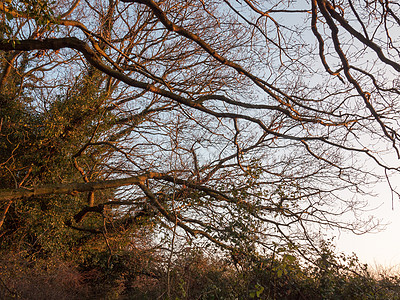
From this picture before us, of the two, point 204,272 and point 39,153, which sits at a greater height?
point 39,153

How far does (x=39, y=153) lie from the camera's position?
7.20 metres

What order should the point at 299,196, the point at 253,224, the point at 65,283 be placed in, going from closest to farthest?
the point at 253,224 < the point at 299,196 < the point at 65,283

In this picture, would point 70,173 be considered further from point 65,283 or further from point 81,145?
point 65,283

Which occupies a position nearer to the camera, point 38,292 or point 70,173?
point 70,173

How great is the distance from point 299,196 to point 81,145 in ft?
17.2

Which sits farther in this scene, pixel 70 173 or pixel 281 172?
pixel 281 172

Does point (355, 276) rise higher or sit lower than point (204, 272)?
higher

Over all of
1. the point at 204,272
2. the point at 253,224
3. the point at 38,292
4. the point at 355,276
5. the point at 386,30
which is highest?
the point at 386,30

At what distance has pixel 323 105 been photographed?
590 centimetres

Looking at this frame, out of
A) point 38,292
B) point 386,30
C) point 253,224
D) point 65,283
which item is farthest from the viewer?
point 65,283

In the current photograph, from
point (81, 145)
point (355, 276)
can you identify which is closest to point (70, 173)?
point (81, 145)

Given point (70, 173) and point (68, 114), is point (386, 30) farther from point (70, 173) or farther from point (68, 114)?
point (70, 173)

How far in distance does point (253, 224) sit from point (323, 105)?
8.19 feet

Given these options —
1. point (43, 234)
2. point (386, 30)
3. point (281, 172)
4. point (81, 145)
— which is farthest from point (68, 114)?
point (386, 30)
